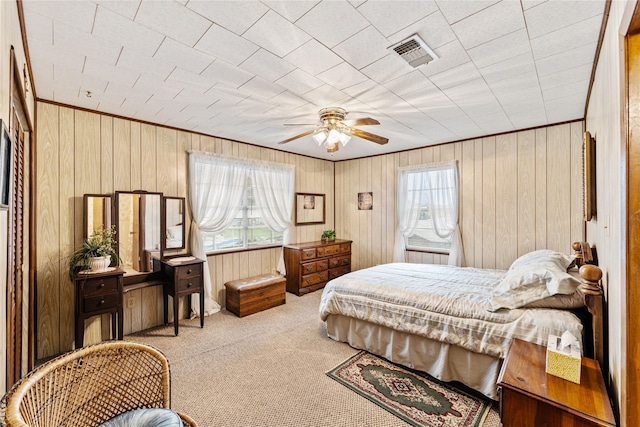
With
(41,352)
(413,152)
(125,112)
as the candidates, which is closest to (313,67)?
(125,112)

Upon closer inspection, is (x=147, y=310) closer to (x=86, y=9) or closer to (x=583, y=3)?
(x=86, y=9)

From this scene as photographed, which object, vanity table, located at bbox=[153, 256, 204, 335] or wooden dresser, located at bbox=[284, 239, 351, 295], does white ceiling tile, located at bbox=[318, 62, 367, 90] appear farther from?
wooden dresser, located at bbox=[284, 239, 351, 295]

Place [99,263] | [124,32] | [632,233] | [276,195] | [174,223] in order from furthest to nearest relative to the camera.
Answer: [276,195] < [174,223] < [99,263] < [124,32] < [632,233]

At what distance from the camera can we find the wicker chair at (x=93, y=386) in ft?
4.02

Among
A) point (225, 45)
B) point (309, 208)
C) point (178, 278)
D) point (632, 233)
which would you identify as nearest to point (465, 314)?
point (632, 233)

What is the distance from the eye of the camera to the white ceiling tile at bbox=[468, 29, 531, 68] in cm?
190

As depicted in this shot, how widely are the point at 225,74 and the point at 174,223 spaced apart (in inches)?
89.1

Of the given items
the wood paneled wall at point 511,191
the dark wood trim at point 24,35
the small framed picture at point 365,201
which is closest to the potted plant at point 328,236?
the small framed picture at point 365,201

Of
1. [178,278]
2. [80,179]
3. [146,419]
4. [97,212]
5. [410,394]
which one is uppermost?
[80,179]

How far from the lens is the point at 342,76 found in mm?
2404

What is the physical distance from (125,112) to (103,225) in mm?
1283

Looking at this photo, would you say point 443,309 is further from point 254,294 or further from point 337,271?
point 337,271

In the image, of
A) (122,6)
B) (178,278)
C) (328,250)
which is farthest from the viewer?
(328,250)

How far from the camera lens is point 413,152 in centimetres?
515
